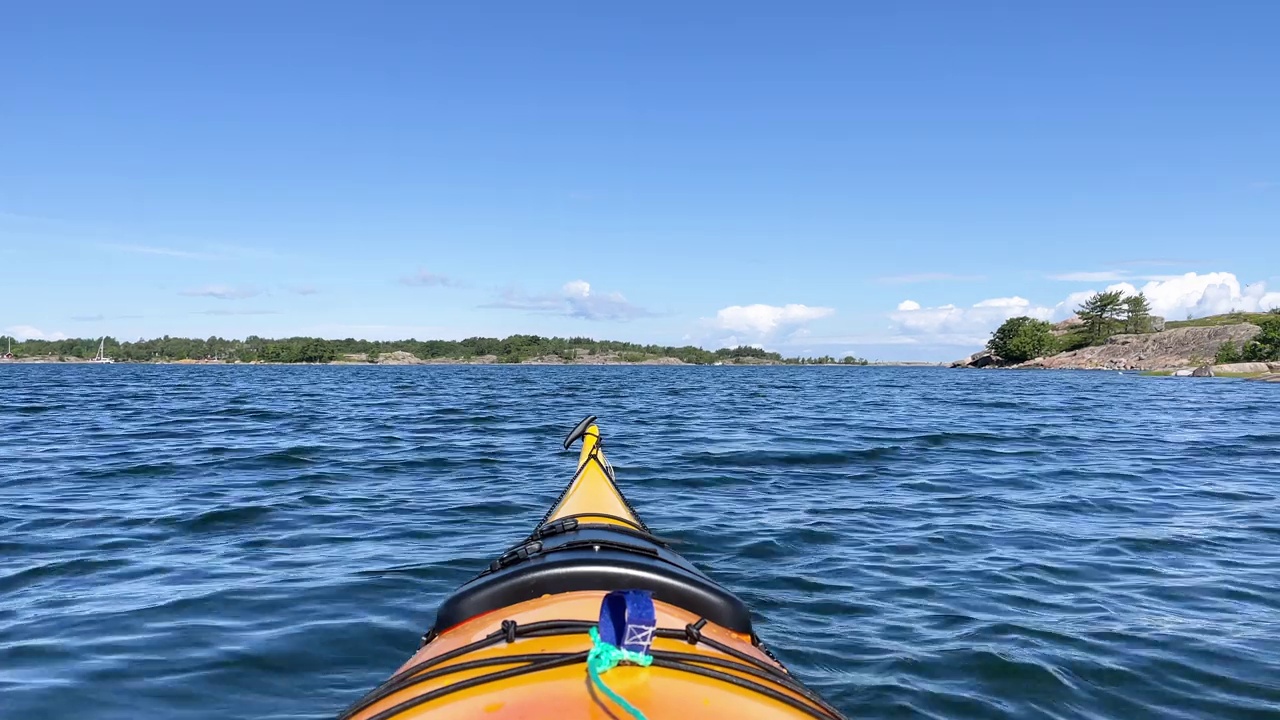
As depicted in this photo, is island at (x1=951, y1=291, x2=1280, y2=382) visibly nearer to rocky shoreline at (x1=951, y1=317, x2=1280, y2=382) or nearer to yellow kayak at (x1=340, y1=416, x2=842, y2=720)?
rocky shoreline at (x1=951, y1=317, x2=1280, y2=382)

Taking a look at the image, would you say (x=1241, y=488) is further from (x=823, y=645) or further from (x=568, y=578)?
(x=568, y=578)

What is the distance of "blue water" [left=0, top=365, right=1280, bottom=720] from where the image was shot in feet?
17.4

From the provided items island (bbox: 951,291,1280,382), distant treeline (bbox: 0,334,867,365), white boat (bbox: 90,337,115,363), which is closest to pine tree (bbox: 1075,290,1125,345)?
island (bbox: 951,291,1280,382)

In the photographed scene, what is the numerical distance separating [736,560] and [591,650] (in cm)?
610

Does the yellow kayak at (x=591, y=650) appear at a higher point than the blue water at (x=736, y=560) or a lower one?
higher

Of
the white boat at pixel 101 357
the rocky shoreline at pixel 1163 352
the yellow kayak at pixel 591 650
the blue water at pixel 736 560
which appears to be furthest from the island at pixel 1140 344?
the white boat at pixel 101 357

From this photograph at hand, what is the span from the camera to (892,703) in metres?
5.00

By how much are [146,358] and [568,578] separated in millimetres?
197786

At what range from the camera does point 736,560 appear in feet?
27.6

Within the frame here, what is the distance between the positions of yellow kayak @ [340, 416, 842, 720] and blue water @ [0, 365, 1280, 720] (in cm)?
192

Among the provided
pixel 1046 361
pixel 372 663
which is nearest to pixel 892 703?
pixel 372 663

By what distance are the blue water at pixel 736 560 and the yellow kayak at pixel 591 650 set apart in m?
1.92

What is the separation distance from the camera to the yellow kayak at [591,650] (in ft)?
7.97

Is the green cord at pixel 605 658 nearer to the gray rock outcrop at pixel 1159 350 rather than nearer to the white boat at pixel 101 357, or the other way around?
the gray rock outcrop at pixel 1159 350
